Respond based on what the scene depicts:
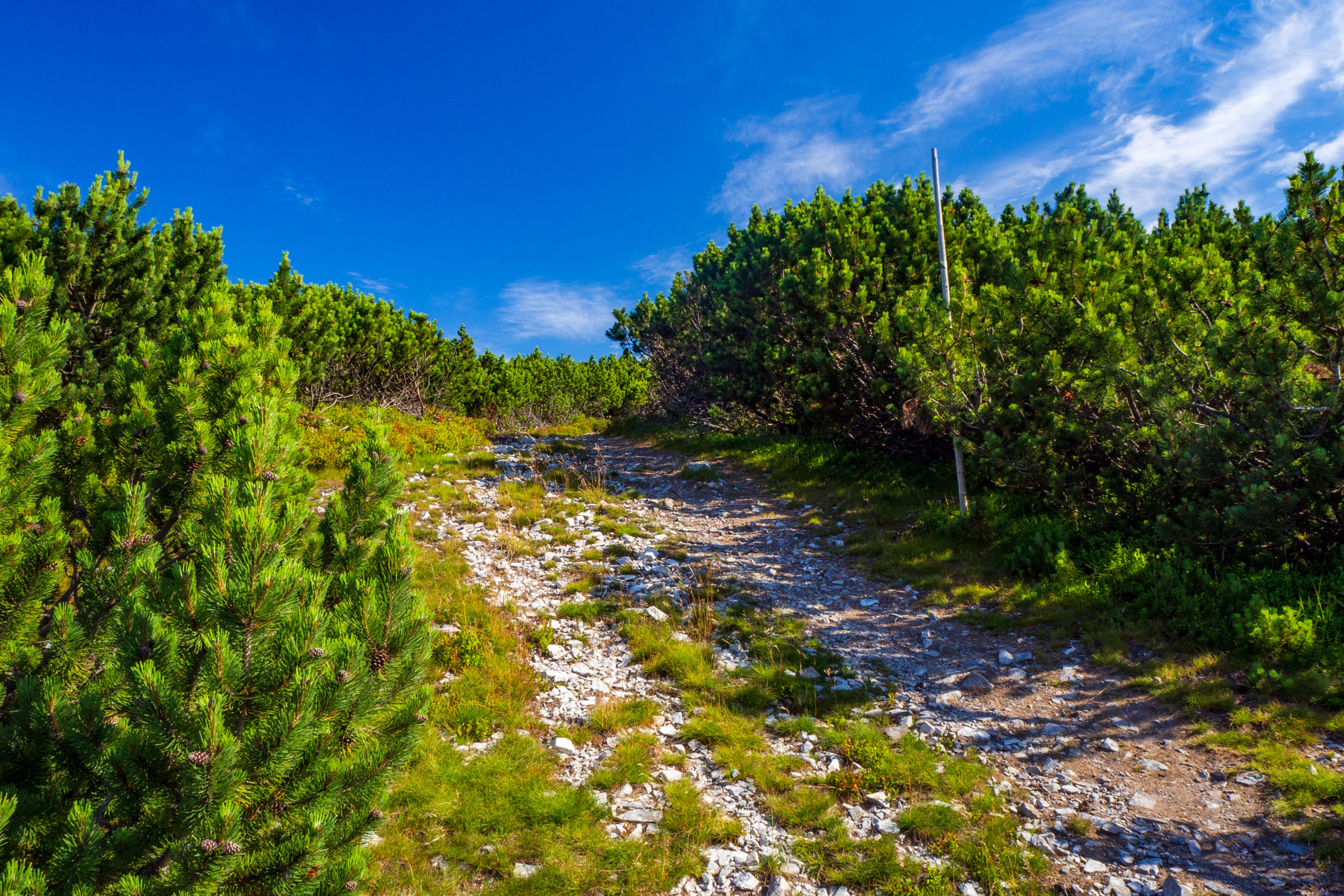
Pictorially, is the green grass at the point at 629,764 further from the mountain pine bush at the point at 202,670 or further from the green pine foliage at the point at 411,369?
→ the green pine foliage at the point at 411,369

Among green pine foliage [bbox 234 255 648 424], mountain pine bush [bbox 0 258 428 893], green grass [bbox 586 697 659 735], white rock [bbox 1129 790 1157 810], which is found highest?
green pine foliage [bbox 234 255 648 424]

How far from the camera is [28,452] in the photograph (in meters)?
3.57

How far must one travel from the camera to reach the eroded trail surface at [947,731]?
13.8 feet

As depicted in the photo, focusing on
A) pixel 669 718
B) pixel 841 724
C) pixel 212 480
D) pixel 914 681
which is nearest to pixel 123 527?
pixel 212 480

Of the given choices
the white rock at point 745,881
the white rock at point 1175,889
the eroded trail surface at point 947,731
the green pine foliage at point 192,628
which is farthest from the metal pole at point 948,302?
the green pine foliage at point 192,628

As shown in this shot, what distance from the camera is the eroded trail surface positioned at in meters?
4.20

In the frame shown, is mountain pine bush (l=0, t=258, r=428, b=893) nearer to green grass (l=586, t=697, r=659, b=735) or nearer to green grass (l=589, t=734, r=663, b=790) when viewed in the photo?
green grass (l=589, t=734, r=663, b=790)

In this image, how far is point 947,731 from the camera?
5914mm

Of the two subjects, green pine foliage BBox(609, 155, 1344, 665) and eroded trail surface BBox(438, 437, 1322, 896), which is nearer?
eroded trail surface BBox(438, 437, 1322, 896)

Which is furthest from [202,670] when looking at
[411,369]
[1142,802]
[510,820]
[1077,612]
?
[411,369]

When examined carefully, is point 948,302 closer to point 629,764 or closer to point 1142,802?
point 1142,802

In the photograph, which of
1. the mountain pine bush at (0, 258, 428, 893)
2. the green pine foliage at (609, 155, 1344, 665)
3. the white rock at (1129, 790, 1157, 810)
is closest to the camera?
the mountain pine bush at (0, 258, 428, 893)

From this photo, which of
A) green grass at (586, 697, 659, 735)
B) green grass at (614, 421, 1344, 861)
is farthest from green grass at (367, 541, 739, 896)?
green grass at (614, 421, 1344, 861)

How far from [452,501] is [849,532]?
8.53 metres
